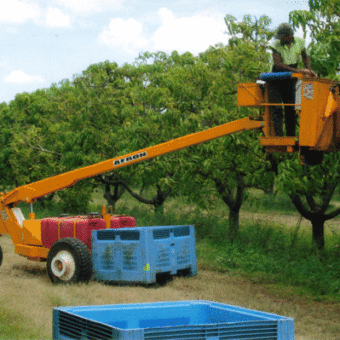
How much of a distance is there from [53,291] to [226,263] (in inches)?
193

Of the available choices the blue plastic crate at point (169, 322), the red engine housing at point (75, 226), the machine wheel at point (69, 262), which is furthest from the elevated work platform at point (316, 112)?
the red engine housing at point (75, 226)

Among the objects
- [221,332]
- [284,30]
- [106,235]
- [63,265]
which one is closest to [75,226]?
[106,235]

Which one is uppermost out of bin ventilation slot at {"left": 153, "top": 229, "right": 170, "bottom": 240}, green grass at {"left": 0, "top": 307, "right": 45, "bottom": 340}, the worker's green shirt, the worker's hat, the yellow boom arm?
the worker's hat

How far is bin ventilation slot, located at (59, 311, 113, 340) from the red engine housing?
285 inches

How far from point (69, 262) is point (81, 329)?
22.8 ft

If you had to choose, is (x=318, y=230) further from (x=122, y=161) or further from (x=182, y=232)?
(x=122, y=161)

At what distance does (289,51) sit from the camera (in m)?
8.20

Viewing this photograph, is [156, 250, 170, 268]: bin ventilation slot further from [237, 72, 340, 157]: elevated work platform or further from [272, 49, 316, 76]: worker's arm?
[272, 49, 316, 76]: worker's arm

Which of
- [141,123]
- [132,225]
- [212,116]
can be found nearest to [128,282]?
[132,225]

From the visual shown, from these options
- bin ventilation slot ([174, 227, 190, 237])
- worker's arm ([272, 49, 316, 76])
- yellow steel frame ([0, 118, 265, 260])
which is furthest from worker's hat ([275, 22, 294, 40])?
bin ventilation slot ([174, 227, 190, 237])

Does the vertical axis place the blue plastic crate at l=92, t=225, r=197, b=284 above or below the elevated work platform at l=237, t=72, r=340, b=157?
below

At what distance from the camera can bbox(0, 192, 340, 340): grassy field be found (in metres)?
8.43

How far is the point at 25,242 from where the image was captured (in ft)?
42.8

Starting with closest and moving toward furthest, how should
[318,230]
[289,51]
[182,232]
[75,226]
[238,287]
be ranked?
[289,51], [238,287], [182,232], [75,226], [318,230]
